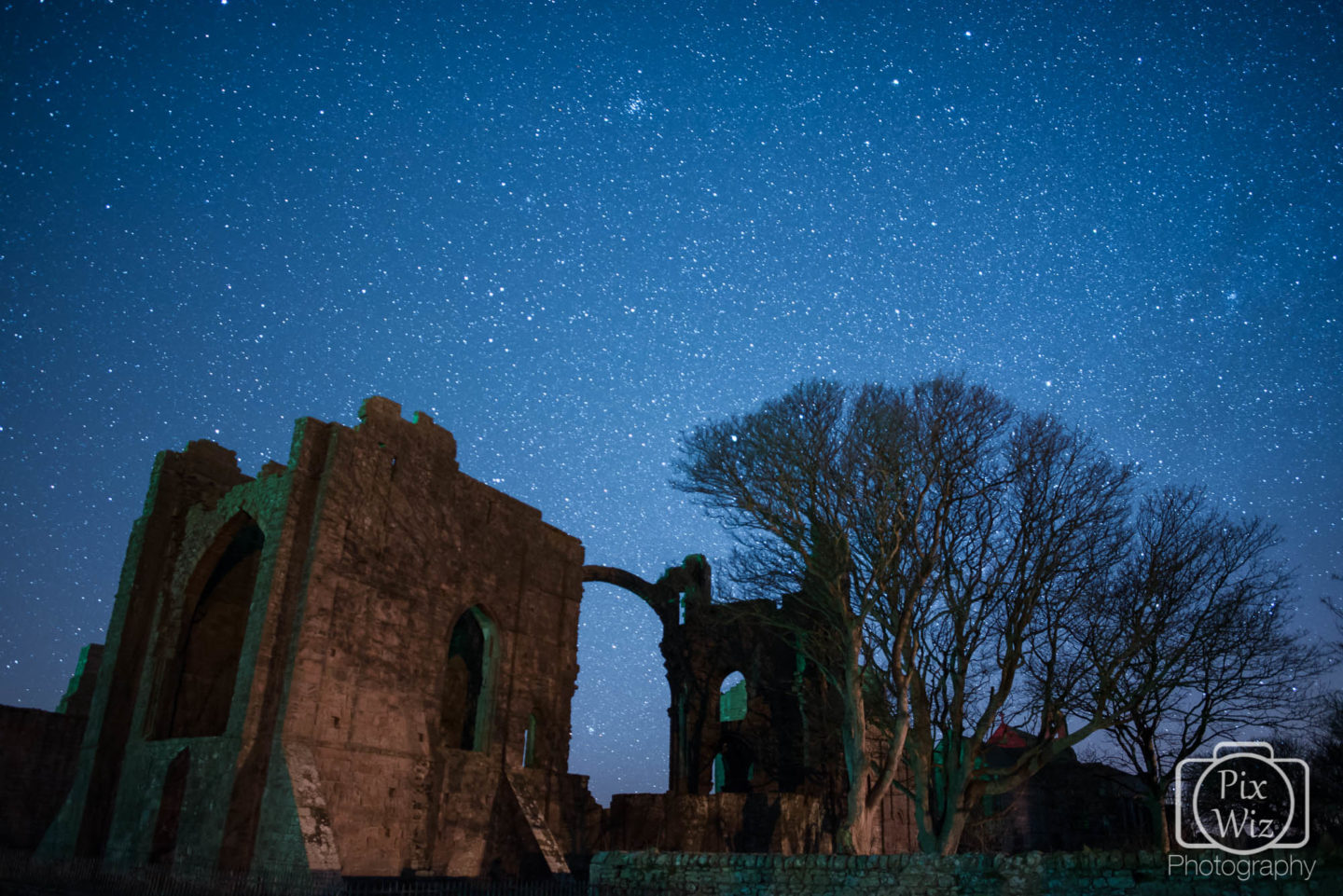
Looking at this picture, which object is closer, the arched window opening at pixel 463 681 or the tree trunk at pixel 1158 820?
the tree trunk at pixel 1158 820

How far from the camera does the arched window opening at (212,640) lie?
17875 millimetres

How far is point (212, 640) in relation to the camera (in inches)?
743

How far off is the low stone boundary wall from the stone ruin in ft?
19.1

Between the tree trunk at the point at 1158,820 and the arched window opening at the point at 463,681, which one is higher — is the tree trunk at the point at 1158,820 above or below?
below

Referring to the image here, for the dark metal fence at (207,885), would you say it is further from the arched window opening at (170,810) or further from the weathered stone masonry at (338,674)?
the arched window opening at (170,810)

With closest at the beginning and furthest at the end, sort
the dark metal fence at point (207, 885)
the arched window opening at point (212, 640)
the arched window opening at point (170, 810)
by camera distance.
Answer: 1. the dark metal fence at point (207, 885)
2. the arched window opening at point (170, 810)
3. the arched window opening at point (212, 640)

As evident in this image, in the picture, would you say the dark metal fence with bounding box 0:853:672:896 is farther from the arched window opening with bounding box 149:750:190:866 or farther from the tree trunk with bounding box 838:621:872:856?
the tree trunk with bounding box 838:621:872:856

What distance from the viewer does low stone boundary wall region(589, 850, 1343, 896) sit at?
7.51 m

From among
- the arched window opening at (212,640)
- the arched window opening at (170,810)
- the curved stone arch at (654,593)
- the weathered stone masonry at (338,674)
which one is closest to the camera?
the weathered stone masonry at (338,674)

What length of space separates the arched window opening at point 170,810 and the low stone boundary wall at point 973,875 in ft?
28.0

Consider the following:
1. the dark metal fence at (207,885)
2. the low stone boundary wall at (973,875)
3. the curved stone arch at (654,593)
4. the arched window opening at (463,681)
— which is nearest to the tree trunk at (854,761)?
the low stone boundary wall at (973,875)

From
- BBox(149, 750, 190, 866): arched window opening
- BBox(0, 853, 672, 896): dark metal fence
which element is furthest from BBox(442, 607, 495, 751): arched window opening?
BBox(0, 853, 672, 896): dark metal fence

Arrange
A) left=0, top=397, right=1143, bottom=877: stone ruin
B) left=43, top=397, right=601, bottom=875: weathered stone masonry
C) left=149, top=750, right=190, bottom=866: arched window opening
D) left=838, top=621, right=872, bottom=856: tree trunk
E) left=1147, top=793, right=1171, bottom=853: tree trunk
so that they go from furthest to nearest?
left=1147, top=793, right=1171, bottom=853: tree trunk → left=149, top=750, right=190, bottom=866: arched window opening → left=0, top=397, right=1143, bottom=877: stone ruin → left=43, top=397, right=601, bottom=875: weathered stone masonry → left=838, top=621, right=872, bottom=856: tree trunk

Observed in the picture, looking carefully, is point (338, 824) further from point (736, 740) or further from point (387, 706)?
point (736, 740)
